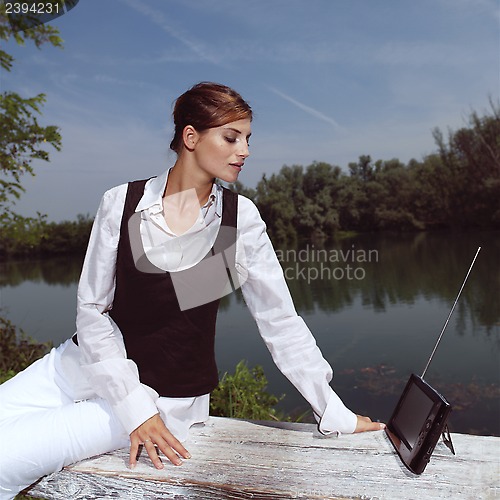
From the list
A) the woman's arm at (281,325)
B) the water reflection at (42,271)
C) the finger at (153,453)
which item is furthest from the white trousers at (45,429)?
the water reflection at (42,271)

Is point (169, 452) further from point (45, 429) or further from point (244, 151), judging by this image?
point (244, 151)

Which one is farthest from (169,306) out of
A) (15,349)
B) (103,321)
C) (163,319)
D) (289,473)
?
(15,349)

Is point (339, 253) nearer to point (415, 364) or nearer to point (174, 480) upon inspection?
point (415, 364)

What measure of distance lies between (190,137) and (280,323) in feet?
2.00

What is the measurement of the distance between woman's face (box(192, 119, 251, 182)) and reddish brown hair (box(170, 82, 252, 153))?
0.02m

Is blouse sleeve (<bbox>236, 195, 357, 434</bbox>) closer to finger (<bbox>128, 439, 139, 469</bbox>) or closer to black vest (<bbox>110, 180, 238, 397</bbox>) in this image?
black vest (<bbox>110, 180, 238, 397</bbox>)

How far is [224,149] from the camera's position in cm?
161

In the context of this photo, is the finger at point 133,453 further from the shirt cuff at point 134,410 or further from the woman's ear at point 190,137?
the woman's ear at point 190,137

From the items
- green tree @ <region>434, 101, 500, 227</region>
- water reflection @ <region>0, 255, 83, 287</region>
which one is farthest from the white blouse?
green tree @ <region>434, 101, 500, 227</region>

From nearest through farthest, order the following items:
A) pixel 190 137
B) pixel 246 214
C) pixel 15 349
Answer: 1. pixel 190 137
2. pixel 246 214
3. pixel 15 349

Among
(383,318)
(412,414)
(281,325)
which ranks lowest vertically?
(383,318)

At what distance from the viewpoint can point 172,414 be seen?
5.64ft

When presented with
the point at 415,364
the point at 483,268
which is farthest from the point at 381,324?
the point at 483,268

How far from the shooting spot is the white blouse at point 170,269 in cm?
164
